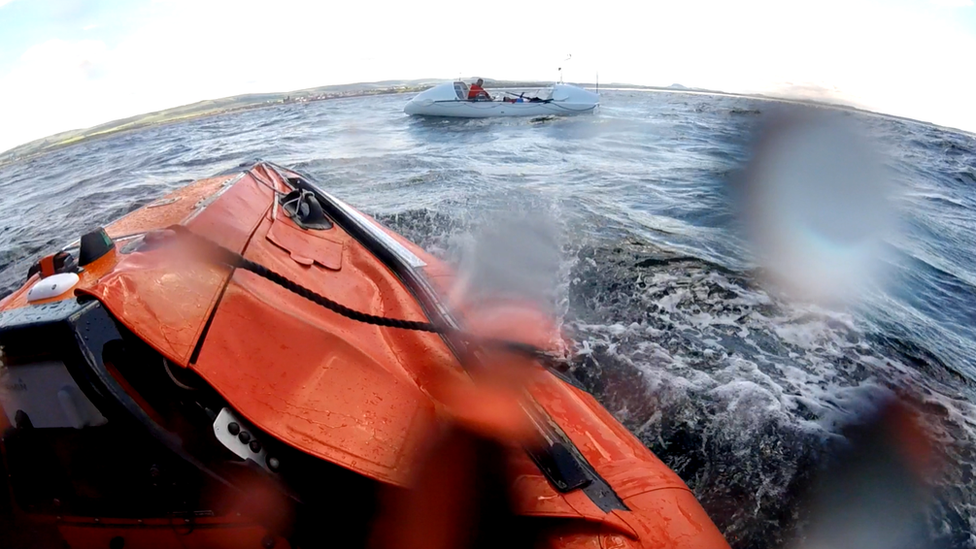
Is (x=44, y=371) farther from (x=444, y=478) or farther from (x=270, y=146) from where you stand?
(x=270, y=146)

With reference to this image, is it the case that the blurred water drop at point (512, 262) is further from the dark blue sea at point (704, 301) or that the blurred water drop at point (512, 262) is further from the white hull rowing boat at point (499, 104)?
the white hull rowing boat at point (499, 104)

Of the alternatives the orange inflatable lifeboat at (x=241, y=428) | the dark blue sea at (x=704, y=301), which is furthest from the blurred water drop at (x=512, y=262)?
the orange inflatable lifeboat at (x=241, y=428)

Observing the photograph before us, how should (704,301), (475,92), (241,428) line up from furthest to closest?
(475,92), (704,301), (241,428)

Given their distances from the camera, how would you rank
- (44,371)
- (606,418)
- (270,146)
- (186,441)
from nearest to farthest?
(44,371) < (186,441) < (606,418) < (270,146)

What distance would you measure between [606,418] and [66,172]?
71.9ft

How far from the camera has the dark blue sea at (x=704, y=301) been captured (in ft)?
9.29

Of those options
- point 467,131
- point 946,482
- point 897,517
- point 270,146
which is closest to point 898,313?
point 946,482

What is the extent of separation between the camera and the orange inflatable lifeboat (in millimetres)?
1404

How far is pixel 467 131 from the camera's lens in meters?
17.0

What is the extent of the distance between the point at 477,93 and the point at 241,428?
20273 millimetres

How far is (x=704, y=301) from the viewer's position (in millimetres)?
4484

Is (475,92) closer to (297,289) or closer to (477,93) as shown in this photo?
(477,93)

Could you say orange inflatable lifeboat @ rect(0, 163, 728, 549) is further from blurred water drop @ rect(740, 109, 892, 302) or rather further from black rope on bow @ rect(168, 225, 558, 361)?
blurred water drop @ rect(740, 109, 892, 302)

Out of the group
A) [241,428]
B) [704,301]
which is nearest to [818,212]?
[704,301]
